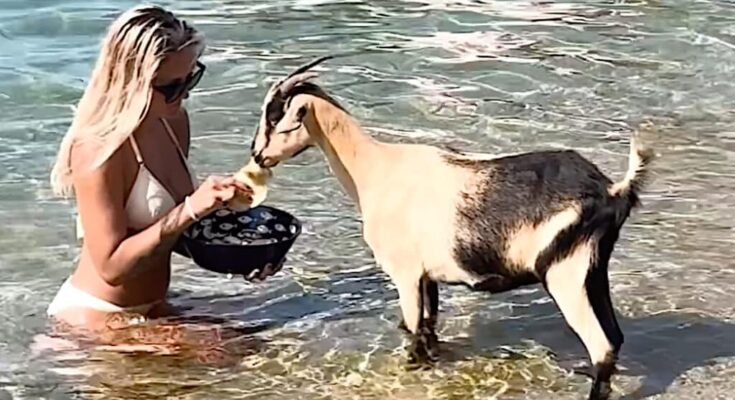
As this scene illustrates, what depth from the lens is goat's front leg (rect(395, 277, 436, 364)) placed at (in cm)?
504

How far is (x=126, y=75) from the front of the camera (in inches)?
192

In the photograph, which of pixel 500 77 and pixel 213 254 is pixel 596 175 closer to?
pixel 213 254

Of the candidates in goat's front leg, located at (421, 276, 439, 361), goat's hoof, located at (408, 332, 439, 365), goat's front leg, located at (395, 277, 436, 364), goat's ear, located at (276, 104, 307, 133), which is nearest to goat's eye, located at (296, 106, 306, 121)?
goat's ear, located at (276, 104, 307, 133)

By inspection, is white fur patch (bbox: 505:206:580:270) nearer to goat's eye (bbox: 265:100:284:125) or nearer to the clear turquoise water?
the clear turquoise water

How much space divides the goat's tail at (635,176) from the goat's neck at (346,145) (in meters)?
0.97

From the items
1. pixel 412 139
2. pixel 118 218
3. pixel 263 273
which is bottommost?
pixel 412 139

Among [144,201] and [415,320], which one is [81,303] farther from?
[415,320]

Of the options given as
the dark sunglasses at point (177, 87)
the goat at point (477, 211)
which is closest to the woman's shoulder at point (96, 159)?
the dark sunglasses at point (177, 87)

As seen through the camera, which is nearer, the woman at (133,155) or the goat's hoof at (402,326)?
the woman at (133,155)

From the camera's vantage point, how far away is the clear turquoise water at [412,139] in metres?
5.27

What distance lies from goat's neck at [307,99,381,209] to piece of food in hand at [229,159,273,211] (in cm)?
24

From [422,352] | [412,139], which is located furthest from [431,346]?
[412,139]

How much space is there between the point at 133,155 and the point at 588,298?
1718mm

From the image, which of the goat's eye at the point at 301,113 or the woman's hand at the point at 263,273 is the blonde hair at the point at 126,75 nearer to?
the goat's eye at the point at 301,113
